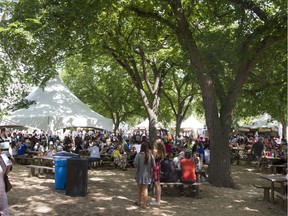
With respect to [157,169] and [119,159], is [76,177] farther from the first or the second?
[119,159]

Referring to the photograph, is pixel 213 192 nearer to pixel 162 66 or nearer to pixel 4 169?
pixel 4 169

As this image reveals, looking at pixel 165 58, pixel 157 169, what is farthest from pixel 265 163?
pixel 157 169

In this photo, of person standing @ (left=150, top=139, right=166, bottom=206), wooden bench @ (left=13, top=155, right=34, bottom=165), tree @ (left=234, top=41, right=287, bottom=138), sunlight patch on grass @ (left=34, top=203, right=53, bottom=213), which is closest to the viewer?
sunlight patch on grass @ (left=34, top=203, right=53, bottom=213)

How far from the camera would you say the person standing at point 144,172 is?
8312 millimetres

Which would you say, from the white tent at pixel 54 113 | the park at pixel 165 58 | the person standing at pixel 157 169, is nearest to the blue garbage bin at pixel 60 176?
the park at pixel 165 58

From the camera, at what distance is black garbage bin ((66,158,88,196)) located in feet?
29.6

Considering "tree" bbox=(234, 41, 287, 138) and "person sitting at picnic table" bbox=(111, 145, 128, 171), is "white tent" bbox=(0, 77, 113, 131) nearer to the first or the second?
"person sitting at picnic table" bbox=(111, 145, 128, 171)

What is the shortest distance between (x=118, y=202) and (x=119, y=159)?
23.5 ft

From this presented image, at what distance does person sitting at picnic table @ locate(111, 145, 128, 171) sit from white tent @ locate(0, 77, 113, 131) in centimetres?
191

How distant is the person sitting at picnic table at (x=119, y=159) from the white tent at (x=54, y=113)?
75.0 inches

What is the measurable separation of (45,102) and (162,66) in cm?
722

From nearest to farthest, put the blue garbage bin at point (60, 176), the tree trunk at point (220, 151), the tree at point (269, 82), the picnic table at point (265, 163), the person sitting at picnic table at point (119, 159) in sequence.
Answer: the blue garbage bin at point (60, 176), the tree trunk at point (220, 151), the tree at point (269, 82), the person sitting at picnic table at point (119, 159), the picnic table at point (265, 163)

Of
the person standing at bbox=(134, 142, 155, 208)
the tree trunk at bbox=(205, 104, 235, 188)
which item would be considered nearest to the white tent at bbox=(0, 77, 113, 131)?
the tree trunk at bbox=(205, 104, 235, 188)

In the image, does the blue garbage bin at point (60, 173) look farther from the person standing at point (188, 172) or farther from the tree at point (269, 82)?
the tree at point (269, 82)
